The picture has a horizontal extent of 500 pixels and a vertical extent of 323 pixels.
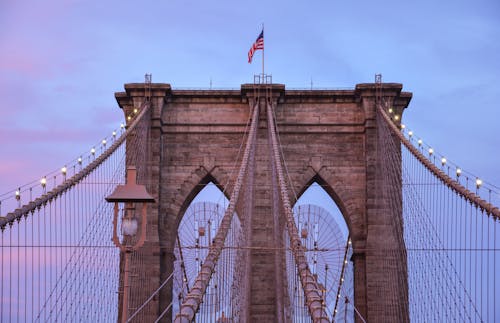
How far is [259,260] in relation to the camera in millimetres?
28391

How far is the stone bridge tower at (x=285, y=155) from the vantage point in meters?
28.5

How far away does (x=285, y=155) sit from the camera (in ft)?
98.3

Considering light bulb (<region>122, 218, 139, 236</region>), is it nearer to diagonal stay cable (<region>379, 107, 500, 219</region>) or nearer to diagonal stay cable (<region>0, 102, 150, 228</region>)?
diagonal stay cable (<region>0, 102, 150, 228</region>)

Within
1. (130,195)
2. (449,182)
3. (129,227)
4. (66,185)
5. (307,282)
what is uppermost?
(449,182)

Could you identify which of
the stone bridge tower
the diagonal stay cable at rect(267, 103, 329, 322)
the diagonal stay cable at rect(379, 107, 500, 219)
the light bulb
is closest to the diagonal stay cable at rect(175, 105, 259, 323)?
the light bulb

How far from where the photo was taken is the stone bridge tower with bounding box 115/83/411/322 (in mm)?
28531

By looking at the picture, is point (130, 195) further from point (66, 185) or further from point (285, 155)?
point (285, 155)

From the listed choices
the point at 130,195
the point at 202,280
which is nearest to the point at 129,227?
the point at 130,195

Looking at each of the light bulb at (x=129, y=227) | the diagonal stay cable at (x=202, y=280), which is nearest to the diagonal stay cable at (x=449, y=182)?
the diagonal stay cable at (x=202, y=280)

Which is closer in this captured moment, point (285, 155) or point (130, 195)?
point (130, 195)

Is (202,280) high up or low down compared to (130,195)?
down

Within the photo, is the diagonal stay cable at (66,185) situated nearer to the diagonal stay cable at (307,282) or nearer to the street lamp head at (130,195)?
the street lamp head at (130,195)

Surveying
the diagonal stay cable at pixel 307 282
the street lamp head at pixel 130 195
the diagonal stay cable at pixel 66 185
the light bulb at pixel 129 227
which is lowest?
the diagonal stay cable at pixel 307 282

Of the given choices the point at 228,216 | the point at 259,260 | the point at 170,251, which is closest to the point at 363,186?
the point at 259,260
